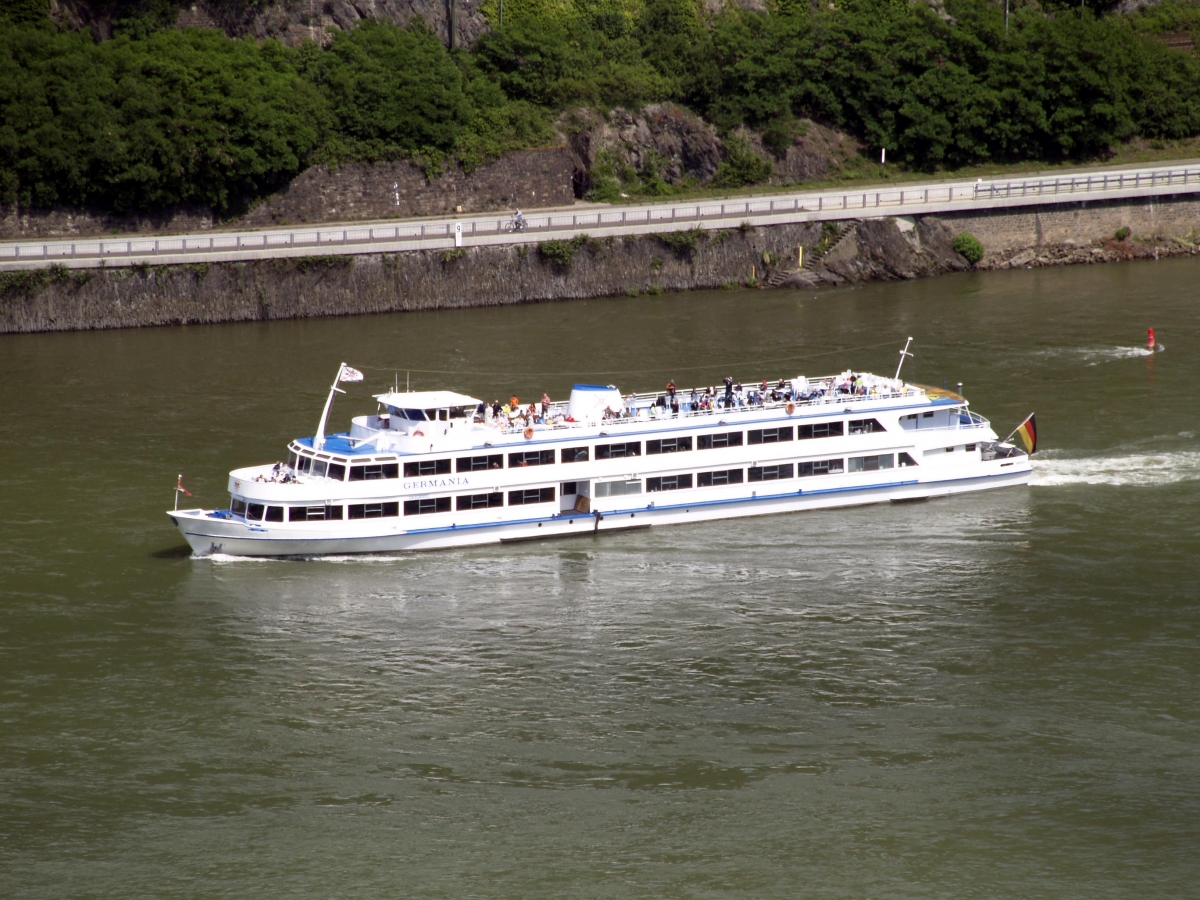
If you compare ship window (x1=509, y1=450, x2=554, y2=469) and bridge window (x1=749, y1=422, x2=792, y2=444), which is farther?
bridge window (x1=749, y1=422, x2=792, y2=444)

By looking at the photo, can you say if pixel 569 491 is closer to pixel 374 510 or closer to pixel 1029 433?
pixel 374 510

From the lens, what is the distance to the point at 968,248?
81.4m

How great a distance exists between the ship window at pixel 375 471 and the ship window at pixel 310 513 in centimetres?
103

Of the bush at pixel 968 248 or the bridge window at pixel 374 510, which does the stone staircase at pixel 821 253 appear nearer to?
the bush at pixel 968 248

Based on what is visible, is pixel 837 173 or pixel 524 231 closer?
pixel 524 231

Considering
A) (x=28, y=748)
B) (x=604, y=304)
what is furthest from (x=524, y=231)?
(x=28, y=748)

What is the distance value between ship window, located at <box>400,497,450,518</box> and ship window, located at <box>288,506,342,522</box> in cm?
192

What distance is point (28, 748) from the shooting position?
3159cm

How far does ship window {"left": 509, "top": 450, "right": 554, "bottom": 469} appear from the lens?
43.9 m

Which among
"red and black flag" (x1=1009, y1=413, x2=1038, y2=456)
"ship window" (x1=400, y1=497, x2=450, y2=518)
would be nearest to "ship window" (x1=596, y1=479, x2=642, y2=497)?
"ship window" (x1=400, y1=497, x2=450, y2=518)

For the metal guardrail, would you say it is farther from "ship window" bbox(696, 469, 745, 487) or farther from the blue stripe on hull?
"ship window" bbox(696, 469, 745, 487)

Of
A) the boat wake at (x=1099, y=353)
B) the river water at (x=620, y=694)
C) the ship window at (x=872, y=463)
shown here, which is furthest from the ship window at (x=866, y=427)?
the boat wake at (x=1099, y=353)

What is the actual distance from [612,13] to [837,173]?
17785 mm

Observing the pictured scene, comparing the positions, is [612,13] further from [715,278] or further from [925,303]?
[925,303]
